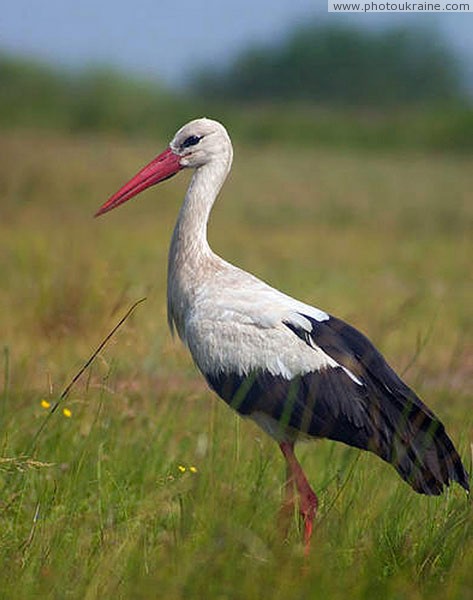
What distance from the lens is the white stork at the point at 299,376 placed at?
4.16 meters

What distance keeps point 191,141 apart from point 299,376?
107cm

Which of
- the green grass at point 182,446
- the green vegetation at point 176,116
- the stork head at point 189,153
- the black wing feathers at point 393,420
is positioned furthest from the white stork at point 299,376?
the green vegetation at point 176,116

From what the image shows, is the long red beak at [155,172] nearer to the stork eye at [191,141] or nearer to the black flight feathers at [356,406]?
the stork eye at [191,141]

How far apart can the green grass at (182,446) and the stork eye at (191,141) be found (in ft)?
2.35

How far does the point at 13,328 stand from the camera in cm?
772

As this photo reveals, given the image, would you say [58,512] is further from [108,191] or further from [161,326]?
[108,191]

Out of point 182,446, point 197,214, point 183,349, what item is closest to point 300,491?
point 182,446

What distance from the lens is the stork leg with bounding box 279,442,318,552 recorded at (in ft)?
13.3

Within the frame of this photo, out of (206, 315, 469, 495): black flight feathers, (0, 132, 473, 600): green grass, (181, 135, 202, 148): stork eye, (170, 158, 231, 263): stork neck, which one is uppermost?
(181, 135, 202, 148): stork eye

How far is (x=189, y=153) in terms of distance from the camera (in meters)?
4.95

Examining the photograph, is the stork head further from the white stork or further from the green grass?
the green grass

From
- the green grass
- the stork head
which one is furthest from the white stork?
the stork head

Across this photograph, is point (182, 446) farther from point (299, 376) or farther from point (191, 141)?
point (191, 141)

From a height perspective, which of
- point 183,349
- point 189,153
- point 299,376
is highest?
point 189,153
